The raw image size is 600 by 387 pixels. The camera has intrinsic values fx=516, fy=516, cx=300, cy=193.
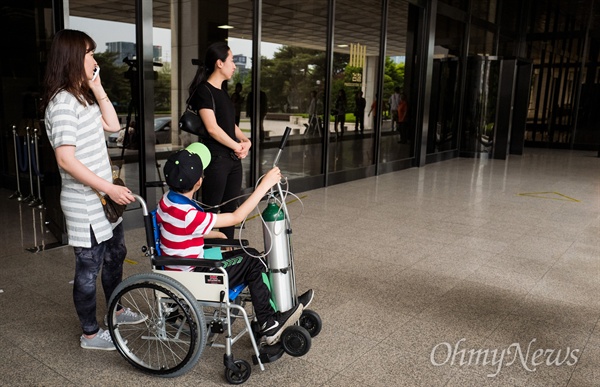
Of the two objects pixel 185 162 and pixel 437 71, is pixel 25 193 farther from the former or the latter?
pixel 437 71

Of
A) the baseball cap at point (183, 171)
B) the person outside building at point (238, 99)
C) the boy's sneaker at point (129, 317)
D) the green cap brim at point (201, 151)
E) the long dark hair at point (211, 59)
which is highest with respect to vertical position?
the long dark hair at point (211, 59)

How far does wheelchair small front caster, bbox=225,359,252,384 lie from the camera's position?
2436mm

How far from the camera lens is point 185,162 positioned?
239 cm

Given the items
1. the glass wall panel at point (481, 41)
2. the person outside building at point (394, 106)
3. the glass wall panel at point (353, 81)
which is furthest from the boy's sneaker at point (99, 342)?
the glass wall panel at point (481, 41)

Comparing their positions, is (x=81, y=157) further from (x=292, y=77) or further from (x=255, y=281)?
(x=292, y=77)

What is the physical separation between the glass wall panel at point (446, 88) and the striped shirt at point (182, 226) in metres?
9.55

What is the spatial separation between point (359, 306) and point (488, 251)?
190 centimetres

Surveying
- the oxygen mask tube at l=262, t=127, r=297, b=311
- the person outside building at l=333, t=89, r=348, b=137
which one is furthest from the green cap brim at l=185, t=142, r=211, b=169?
the person outside building at l=333, t=89, r=348, b=137

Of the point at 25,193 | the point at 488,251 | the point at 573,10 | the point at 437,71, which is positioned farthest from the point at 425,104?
the point at 573,10

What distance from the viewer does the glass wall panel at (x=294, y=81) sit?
6.77 meters

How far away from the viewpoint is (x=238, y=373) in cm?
244

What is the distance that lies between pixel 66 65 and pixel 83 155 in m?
0.44

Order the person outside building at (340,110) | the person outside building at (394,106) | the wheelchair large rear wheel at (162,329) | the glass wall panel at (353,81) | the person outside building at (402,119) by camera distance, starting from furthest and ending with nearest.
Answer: the person outside building at (402,119) < the person outside building at (394,106) < the person outside building at (340,110) < the glass wall panel at (353,81) < the wheelchair large rear wheel at (162,329)

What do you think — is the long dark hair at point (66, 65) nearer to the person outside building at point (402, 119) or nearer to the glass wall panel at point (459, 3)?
the person outside building at point (402, 119)
